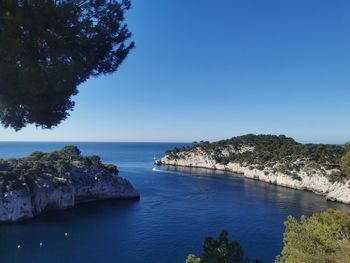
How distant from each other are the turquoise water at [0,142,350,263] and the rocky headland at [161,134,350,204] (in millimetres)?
5600

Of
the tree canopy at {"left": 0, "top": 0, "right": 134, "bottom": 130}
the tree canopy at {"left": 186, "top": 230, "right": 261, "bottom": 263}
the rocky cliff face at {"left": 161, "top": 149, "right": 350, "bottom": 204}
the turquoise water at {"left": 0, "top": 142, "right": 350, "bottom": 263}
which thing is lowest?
the turquoise water at {"left": 0, "top": 142, "right": 350, "bottom": 263}

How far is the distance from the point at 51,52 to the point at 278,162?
90715 millimetres

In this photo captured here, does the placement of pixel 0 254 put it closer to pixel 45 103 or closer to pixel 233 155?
pixel 45 103

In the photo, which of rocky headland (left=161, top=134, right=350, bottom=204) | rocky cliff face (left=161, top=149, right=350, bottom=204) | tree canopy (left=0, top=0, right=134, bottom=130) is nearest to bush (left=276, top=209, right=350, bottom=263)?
tree canopy (left=0, top=0, right=134, bottom=130)

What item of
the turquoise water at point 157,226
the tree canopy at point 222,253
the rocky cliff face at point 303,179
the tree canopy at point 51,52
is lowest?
the turquoise water at point 157,226

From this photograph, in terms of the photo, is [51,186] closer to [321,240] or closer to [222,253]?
[222,253]

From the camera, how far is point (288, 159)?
92.6 m

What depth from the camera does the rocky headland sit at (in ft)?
240

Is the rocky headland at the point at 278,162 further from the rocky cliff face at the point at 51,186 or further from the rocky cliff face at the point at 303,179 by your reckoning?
the rocky cliff face at the point at 51,186

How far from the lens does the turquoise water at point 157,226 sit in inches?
1405

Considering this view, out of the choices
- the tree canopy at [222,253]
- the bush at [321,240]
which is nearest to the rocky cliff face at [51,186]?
the tree canopy at [222,253]

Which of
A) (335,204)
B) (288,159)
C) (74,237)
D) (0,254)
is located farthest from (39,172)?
(288,159)

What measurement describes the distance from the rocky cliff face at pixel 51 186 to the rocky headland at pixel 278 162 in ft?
128

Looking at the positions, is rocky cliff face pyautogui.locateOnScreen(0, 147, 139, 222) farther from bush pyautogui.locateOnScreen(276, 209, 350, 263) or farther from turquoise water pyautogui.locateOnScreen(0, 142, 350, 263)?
bush pyautogui.locateOnScreen(276, 209, 350, 263)
